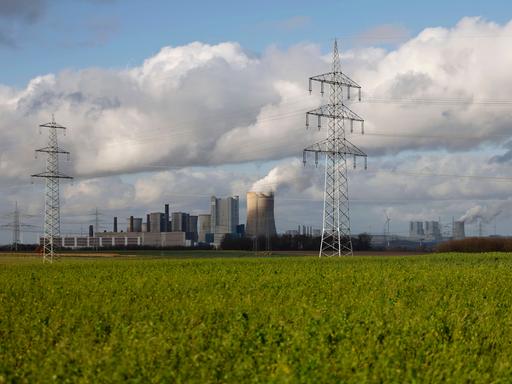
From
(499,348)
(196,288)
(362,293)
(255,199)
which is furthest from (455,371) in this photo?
(255,199)

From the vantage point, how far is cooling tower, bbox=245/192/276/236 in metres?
172

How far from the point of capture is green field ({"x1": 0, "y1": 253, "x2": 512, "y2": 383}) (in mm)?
13070

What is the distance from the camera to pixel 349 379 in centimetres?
1256

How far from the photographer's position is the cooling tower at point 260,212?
563ft

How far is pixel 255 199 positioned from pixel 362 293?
14518 cm

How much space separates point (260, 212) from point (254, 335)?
156200 millimetres

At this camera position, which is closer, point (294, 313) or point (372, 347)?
A: point (372, 347)

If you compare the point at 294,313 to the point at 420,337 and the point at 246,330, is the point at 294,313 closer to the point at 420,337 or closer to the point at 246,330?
the point at 246,330

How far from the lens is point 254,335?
637 inches

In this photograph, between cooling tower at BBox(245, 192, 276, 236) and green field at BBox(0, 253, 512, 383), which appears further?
cooling tower at BBox(245, 192, 276, 236)

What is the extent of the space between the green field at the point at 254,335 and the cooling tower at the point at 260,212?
14273 centimetres

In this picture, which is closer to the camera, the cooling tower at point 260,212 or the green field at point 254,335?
the green field at point 254,335

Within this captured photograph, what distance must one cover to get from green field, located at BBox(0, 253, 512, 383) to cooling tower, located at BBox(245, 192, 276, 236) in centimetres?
14273

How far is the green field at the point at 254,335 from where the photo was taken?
1307 centimetres
